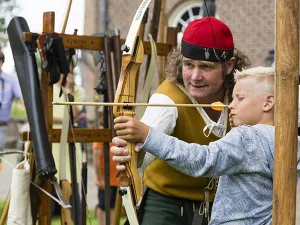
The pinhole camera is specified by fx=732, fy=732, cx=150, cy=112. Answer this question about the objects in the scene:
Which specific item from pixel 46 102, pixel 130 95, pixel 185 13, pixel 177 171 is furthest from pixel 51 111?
pixel 185 13

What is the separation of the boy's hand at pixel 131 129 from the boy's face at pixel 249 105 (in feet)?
1.32

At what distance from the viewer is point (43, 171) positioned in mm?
3840

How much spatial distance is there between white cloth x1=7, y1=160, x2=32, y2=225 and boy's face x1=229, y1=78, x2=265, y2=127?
163 centimetres

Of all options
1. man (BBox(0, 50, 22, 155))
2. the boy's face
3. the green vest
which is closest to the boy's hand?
the boy's face

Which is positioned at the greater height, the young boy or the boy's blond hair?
the boy's blond hair

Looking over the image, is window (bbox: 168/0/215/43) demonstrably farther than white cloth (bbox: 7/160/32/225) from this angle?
Yes

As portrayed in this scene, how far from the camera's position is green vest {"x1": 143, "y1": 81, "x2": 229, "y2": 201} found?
341 centimetres

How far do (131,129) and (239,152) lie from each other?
0.40 meters

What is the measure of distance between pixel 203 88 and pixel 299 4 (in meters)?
0.98

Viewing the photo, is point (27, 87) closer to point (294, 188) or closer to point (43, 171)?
point (43, 171)

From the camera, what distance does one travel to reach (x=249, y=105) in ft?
9.24

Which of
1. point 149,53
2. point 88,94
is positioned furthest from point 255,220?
point 88,94

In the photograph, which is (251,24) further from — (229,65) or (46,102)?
(229,65)

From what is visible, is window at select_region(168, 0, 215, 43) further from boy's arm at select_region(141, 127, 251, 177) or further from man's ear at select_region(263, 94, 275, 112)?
boy's arm at select_region(141, 127, 251, 177)
